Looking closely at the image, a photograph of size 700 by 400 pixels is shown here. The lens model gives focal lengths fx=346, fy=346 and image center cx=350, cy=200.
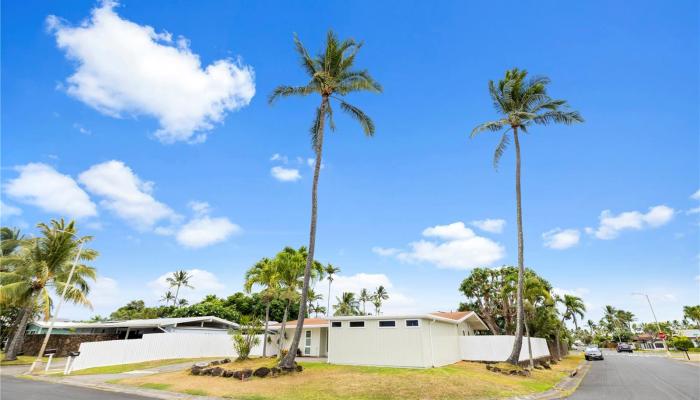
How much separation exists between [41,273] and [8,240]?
1036 centimetres

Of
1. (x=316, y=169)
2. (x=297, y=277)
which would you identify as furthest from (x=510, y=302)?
(x=316, y=169)

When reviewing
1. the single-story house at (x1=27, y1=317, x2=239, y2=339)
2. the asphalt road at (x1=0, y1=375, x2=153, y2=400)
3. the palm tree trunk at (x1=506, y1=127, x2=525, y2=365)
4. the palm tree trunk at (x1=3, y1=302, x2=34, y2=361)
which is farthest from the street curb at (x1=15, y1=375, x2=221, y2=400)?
the palm tree trunk at (x1=506, y1=127, x2=525, y2=365)

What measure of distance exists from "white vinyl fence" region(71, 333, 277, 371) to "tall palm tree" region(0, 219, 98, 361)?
20.4 feet

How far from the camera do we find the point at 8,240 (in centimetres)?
3189

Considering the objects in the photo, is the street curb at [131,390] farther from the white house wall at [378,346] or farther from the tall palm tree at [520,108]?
the tall palm tree at [520,108]

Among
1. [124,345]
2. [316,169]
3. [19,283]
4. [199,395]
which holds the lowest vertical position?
[199,395]

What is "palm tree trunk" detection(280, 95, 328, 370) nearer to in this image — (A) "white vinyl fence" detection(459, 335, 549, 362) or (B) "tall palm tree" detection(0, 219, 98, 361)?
(A) "white vinyl fence" detection(459, 335, 549, 362)

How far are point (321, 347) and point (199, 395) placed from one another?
16.9 metres

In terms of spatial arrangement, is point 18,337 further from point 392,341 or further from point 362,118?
point 362,118

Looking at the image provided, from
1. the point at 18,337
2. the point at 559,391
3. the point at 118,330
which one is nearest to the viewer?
the point at 559,391

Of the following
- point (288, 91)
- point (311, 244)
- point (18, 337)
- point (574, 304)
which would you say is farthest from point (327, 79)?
point (574, 304)

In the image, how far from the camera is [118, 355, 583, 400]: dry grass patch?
1262 centimetres

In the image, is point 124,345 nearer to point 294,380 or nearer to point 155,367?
point 155,367

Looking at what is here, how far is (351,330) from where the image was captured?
2217 cm
